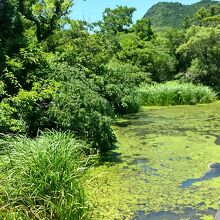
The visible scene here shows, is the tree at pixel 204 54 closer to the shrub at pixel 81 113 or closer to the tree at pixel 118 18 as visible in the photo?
the tree at pixel 118 18

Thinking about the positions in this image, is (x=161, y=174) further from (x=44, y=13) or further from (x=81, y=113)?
(x=44, y=13)

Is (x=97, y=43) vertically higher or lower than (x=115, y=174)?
higher

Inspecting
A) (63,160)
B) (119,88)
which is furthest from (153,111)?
(63,160)

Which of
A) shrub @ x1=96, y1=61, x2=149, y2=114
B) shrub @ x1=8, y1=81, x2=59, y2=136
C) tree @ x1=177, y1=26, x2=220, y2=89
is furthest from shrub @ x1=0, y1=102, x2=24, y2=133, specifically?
tree @ x1=177, y1=26, x2=220, y2=89

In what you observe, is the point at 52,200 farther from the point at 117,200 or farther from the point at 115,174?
the point at 115,174

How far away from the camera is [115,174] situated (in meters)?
7.12

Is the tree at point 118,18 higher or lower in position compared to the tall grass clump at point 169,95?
higher

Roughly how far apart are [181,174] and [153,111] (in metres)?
8.96

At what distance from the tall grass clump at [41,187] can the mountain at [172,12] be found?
65868mm

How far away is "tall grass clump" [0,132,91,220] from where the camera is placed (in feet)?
14.2

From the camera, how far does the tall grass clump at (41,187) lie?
4.34m

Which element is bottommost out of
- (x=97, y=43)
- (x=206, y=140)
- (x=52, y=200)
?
(x=206, y=140)

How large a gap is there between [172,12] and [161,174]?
71.3 m

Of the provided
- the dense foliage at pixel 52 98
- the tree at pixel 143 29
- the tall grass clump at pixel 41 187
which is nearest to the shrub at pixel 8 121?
the dense foliage at pixel 52 98
